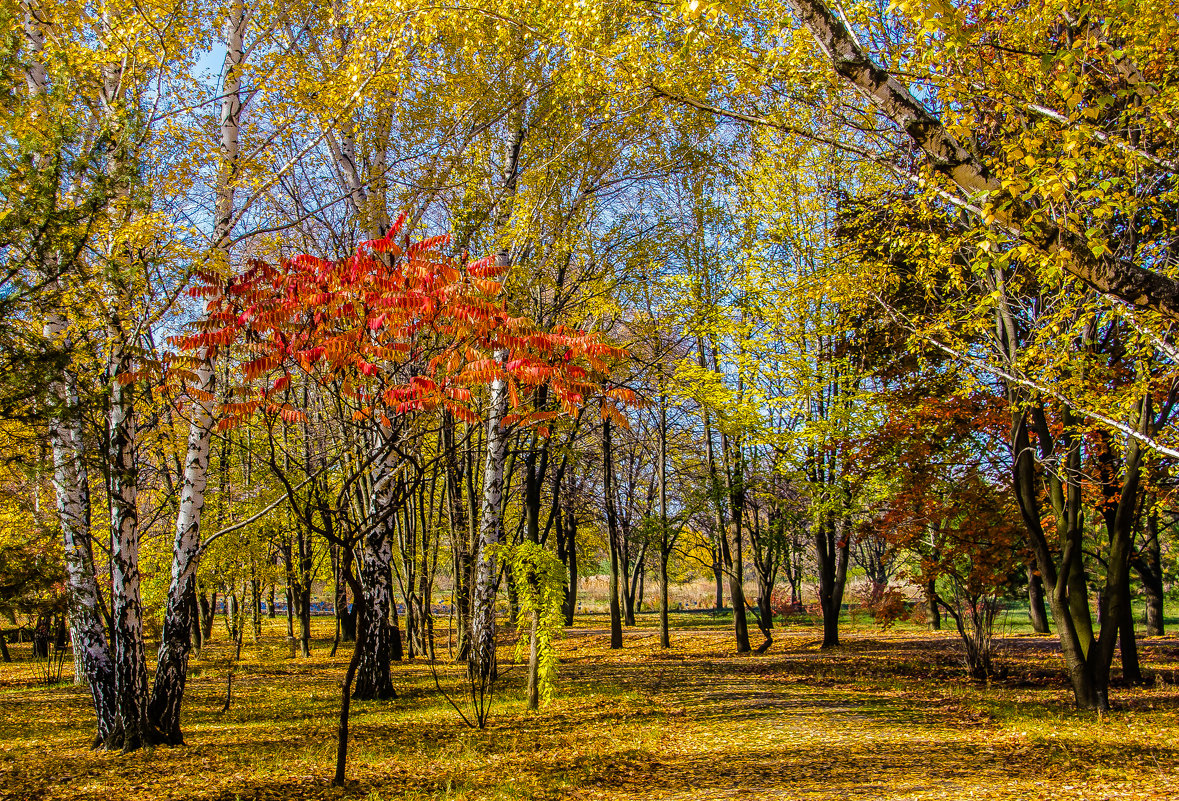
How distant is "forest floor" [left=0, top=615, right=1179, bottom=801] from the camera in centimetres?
498

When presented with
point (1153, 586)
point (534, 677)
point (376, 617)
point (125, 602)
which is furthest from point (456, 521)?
point (1153, 586)

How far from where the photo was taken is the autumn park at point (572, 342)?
15.5ft

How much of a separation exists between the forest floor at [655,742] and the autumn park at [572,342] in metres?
0.07

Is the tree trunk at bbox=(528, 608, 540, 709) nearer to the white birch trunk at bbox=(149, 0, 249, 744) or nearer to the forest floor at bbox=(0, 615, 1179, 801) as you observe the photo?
the forest floor at bbox=(0, 615, 1179, 801)

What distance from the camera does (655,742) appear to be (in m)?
6.38

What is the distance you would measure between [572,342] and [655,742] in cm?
387

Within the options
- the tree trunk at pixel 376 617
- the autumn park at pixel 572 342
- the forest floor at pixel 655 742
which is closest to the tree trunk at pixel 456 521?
the autumn park at pixel 572 342

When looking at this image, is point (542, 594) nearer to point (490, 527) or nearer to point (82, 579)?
point (490, 527)

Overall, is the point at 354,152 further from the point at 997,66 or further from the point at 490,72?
the point at 997,66

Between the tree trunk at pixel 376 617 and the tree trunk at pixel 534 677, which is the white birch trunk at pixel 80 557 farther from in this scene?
the tree trunk at pixel 534 677

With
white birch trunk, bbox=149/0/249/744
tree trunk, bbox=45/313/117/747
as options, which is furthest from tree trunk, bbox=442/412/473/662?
tree trunk, bbox=45/313/117/747

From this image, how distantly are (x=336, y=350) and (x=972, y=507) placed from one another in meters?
10.5

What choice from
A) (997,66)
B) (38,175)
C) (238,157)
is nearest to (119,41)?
(238,157)

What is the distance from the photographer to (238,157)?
6914mm
